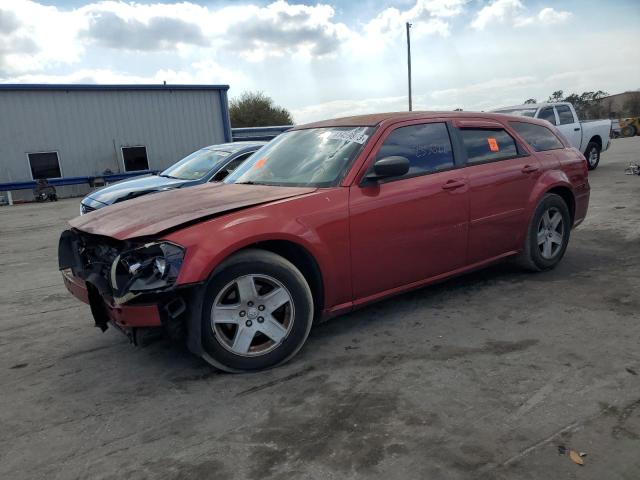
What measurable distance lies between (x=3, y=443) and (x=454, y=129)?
3.93 meters

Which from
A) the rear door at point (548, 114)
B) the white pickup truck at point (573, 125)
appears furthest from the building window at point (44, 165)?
the rear door at point (548, 114)

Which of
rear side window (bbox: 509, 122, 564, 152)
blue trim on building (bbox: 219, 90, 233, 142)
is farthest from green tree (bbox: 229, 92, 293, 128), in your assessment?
rear side window (bbox: 509, 122, 564, 152)

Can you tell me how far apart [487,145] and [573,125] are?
10634mm

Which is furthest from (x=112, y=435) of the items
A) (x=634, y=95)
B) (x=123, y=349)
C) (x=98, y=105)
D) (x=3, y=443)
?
(x=634, y=95)

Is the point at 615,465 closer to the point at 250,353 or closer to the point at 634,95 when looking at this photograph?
the point at 250,353

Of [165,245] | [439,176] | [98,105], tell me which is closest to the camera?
[165,245]

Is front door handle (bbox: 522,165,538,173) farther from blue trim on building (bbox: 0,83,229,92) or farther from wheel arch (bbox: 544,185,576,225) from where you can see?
blue trim on building (bbox: 0,83,229,92)

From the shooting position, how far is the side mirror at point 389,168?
143 inches

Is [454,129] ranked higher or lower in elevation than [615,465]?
higher

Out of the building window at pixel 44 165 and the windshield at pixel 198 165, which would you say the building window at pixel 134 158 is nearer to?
the building window at pixel 44 165

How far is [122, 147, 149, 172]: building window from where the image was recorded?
69.6 feet

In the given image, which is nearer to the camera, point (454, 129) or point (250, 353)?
point (250, 353)

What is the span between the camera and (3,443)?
2625 millimetres

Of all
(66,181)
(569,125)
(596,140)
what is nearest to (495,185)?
(569,125)
